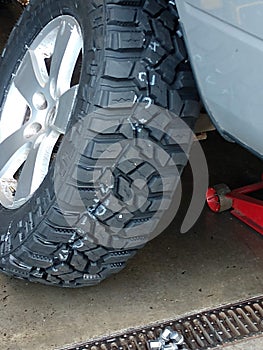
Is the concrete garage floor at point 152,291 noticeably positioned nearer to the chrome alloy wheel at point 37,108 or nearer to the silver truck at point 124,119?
the silver truck at point 124,119

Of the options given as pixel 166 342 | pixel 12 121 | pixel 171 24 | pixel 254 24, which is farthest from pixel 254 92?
pixel 12 121

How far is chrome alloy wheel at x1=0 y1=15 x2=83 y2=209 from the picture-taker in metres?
2.21

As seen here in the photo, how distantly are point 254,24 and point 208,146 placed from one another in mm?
1844

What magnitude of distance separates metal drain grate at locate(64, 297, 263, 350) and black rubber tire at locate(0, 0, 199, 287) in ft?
0.76

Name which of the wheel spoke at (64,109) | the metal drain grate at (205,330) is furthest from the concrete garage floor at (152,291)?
the wheel spoke at (64,109)

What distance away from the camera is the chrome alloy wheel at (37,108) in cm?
221

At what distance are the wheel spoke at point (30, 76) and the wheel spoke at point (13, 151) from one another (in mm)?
136

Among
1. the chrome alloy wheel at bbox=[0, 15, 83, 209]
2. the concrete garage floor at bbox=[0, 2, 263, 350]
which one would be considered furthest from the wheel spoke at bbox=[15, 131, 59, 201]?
the concrete garage floor at bbox=[0, 2, 263, 350]

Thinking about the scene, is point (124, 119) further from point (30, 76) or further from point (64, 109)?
point (30, 76)

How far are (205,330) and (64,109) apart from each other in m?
0.88

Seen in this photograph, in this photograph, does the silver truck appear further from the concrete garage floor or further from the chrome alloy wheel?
the concrete garage floor

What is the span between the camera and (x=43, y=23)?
90.9 inches

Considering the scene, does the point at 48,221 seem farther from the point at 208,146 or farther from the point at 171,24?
the point at 208,146

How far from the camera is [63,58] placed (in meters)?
2.25
